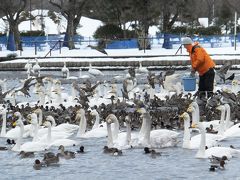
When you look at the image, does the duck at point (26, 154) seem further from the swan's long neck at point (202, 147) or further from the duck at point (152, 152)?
the swan's long neck at point (202, 147)

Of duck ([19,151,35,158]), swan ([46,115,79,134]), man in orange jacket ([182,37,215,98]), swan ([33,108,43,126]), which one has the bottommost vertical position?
duck ([19,151,35,158])

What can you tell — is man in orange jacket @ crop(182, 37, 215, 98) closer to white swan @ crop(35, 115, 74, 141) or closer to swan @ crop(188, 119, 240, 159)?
white swan @ crop(35, 115, 74, 141)

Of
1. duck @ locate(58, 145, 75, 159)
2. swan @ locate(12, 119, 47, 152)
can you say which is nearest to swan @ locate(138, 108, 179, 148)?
duck @ locate(58, 145, 75, 159)

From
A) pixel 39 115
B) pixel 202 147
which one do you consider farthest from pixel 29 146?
pixel 202 147

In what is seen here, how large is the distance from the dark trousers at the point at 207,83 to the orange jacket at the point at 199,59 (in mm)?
97

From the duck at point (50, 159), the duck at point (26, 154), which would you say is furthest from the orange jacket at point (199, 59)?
the duck at point (50, 159)

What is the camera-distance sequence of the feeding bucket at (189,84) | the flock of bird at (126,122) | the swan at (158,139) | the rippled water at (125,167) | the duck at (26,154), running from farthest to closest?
1. the feeding bucket at (189,84)
2. the swan at (158,139)
3. the flock of bird at (126,122)
4. the duck at (26,154)
5. the rippled water at (125,167)

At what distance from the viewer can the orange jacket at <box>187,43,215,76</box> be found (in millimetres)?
19844

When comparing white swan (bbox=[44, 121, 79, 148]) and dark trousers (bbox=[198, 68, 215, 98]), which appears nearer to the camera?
white swan (bbox=[44, 121, 79, 148])

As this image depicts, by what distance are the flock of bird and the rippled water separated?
158 millimetres

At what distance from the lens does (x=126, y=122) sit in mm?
15000

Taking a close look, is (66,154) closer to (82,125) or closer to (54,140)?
(54,140)

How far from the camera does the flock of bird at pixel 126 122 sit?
587 inches

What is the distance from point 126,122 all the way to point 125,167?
144 centimetres
